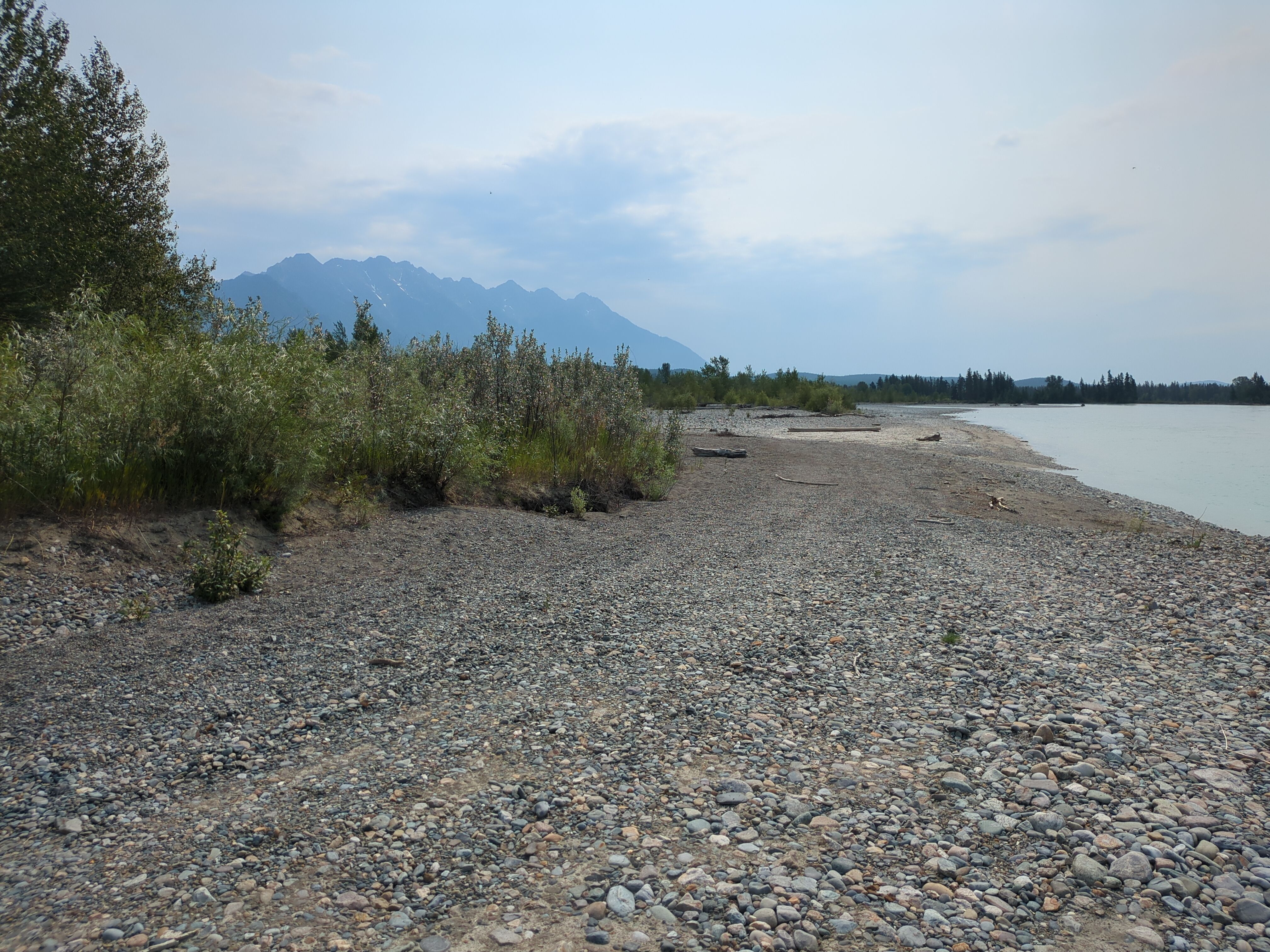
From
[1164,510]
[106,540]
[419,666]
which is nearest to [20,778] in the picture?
[419,666]

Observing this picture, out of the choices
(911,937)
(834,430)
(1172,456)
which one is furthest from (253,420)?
(1172,456)

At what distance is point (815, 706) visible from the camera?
4.32 meters

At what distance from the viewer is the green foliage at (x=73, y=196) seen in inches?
589

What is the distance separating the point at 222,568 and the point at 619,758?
4.15m

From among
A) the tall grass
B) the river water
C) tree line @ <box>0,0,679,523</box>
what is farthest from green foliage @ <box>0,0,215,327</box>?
the river water

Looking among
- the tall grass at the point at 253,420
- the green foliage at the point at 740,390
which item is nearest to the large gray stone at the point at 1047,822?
the tall grass at the point at 253,420

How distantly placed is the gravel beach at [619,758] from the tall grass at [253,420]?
664mm

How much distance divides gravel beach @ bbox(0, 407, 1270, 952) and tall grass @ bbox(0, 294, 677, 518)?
66cm

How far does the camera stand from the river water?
17609 mm

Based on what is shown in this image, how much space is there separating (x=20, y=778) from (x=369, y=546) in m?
4.49

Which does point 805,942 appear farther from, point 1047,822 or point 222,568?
point 222,568

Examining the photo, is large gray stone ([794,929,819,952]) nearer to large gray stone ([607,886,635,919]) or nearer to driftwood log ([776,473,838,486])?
large gray stone ([607,886,635,919])

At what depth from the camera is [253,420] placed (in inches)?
289

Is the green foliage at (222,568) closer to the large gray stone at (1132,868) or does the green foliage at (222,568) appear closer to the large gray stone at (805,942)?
the large gray stone at (805,942)
